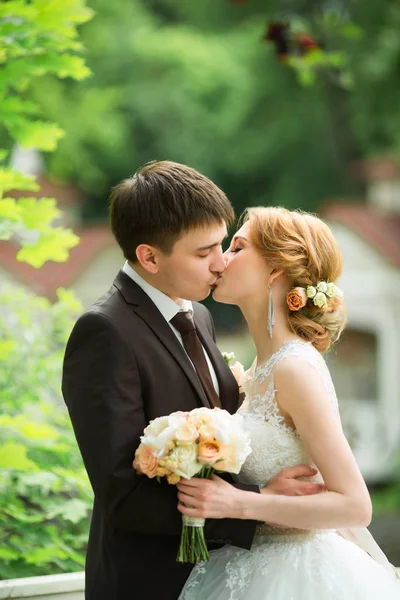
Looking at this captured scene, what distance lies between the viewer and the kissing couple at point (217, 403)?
6.71ft

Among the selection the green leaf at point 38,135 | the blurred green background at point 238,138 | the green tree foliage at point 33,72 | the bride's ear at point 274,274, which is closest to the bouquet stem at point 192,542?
the bride's ear at point 274,274

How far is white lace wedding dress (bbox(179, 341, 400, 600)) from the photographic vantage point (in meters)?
2.17

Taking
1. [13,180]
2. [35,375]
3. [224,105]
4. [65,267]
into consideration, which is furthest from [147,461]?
[224,105]

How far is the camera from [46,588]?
2.88 meters

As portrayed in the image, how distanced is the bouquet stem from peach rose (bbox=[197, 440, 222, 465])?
8 cm

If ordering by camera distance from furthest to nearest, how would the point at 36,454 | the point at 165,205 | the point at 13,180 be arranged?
the point at 36,454 < the point at 13,180 < the point at 165,205

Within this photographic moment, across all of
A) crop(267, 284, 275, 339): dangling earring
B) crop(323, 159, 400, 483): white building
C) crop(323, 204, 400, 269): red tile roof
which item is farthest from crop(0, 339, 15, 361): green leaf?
crop(323, 204, 400, 269): red tile roof

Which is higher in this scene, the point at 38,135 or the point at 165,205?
the point at 165,205

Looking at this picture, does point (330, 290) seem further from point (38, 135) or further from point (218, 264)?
point (38, 135)

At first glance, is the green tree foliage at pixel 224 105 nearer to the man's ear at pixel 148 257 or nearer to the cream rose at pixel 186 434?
the man's ear at pixel 148 257

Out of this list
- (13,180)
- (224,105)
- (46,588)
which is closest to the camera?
(46,588)

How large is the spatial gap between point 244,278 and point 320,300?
0.23m

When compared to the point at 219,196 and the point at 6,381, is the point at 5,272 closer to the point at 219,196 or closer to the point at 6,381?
the point at 6,381

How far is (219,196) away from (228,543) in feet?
3.07
